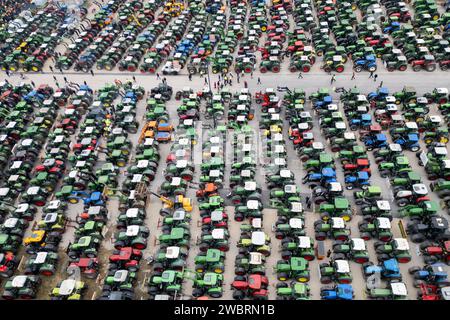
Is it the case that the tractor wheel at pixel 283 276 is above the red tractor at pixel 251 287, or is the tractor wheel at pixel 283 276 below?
above

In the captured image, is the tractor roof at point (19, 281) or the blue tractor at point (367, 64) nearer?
the tractor roof at point (19, 281)

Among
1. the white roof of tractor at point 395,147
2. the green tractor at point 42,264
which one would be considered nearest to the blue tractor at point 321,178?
the white roof of tractor at point 395,147

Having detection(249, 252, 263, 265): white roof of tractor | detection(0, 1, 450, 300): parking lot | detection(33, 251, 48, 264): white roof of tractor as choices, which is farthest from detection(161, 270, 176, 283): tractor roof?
detection(33, 251, 48, 264): white roof of tractor

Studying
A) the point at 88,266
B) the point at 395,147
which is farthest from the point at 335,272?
the point at 88,266

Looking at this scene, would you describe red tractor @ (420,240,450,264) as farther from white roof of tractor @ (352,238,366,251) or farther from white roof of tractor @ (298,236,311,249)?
white roof of tractor @ (298,236,311,249)

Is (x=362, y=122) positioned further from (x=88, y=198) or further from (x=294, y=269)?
(x=88, y=198)

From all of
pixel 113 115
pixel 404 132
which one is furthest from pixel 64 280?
pixel 404 132

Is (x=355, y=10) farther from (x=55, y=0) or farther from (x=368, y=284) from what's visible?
(x=55, y=0)

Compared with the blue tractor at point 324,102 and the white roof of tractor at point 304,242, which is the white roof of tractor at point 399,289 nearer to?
the white roof of tractor at point 304,242
